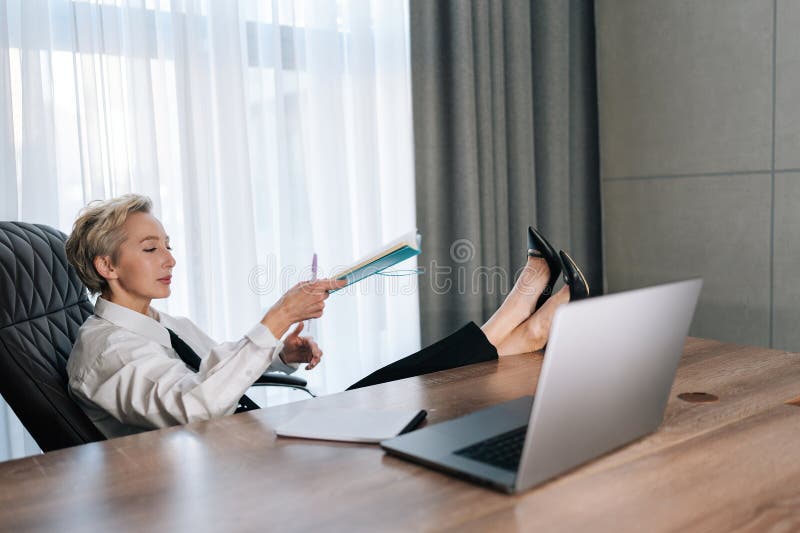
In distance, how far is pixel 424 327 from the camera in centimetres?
317

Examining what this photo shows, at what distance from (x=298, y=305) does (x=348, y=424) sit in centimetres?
51

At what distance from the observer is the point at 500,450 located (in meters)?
1.08

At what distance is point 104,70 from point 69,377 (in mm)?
1126

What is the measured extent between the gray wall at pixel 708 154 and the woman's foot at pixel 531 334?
1.39 m

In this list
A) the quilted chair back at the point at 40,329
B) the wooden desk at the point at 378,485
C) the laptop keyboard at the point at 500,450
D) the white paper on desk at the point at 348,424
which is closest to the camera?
the wooden desk at the point at 378,485

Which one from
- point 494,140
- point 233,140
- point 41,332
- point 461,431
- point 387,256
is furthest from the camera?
point 494,140

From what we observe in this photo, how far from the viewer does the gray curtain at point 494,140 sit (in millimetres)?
3109

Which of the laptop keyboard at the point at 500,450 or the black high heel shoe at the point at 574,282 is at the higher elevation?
the black high heel shoe at the point at 574,282

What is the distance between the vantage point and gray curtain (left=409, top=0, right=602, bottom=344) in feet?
10.2

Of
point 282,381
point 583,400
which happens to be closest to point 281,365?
point 282,381

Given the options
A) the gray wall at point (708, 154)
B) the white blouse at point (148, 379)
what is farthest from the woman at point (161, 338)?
the gray wall at point (708, 154)

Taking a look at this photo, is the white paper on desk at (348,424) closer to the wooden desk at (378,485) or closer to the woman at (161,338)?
the wooden desk at (378,485)

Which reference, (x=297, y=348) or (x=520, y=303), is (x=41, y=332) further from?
(x=520, y=303)

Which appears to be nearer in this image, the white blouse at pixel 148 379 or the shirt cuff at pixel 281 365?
the white blouse at pixel 148 379
